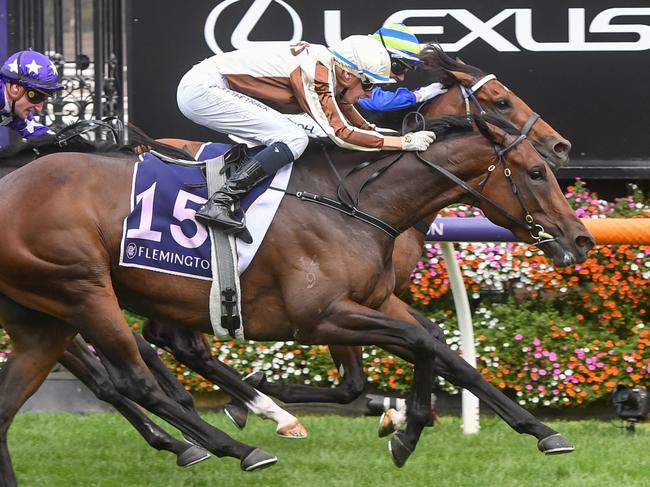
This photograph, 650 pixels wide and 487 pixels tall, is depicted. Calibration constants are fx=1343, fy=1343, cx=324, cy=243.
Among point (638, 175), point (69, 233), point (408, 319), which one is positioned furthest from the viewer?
point (638, 175)

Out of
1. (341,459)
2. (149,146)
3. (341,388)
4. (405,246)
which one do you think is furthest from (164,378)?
(405,246)

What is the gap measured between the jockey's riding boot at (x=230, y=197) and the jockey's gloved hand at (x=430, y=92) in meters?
1.79

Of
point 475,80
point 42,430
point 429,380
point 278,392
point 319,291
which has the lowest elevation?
point 42,430

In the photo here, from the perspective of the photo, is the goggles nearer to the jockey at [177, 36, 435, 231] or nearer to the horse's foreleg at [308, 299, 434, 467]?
the jockey at [177, 36, 435, 231]

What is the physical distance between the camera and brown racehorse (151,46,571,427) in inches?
257

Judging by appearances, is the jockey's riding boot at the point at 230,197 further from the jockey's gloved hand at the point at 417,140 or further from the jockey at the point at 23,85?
the jockey at the point at 23,85

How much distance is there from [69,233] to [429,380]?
1.56 metres

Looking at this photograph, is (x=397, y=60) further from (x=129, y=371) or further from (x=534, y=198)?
(x=129, y=371)

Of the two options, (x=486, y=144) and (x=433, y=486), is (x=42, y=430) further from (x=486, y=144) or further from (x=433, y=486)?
(x=486, y=144)

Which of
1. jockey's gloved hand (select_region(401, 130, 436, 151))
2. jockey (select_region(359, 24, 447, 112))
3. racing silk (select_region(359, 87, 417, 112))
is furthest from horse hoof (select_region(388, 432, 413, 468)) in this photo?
racing silk (select_region(359, 87, 417, 112))

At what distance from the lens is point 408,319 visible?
5984 mm

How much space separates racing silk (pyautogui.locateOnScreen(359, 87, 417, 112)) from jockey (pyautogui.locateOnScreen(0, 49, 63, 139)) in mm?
1542

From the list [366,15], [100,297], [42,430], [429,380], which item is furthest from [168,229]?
[366,15]

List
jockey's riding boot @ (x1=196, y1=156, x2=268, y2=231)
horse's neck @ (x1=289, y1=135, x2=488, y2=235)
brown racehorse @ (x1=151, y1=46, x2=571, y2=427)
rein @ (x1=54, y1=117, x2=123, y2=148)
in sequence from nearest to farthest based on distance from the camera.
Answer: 1. jockey's riding boot @ (x1=196, y1=156, x2=268, y2=231)
2. horse's neck @ (x1=289, y1=135, x2=488, y2=235)
3. rein @ (x1=54, y1=117, x2=123, y2=148)
4. brown racehorse @ (x1=151, y1=46, x2=571, y2=427)
